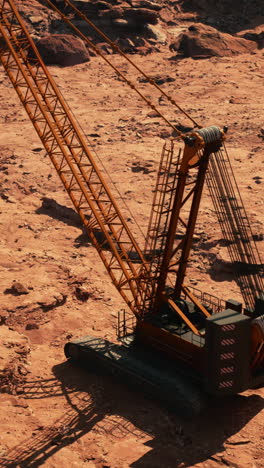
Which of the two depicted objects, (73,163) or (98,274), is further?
(98,274)

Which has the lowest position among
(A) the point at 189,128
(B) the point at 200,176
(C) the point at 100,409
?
(C) the point at 100,409

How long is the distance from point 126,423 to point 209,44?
38.8m

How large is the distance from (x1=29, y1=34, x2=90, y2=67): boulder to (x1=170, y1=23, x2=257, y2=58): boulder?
24.9 ft

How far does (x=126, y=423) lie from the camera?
1836 cm

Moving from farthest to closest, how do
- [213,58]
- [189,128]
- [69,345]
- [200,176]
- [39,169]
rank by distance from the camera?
[213,58] < [189,128] < [39,169] < [69,345] < [200,176]

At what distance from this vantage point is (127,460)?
55.8 feet

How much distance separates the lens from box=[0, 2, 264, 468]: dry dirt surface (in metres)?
17.6

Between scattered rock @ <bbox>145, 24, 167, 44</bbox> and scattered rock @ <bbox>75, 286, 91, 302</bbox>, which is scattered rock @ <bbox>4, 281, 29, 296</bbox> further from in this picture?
scattered rock @ <bbox>145, 24, 167, 44</bbox>

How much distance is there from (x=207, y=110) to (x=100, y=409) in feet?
87.0

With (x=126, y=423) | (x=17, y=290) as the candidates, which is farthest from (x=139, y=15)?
(x=126, y=423)

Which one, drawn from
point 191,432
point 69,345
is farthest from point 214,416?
point 69,345

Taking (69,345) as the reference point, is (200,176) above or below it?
above

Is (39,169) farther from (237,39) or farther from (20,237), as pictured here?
(237,39)

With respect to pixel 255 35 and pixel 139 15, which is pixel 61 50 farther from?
pixel 255 35
